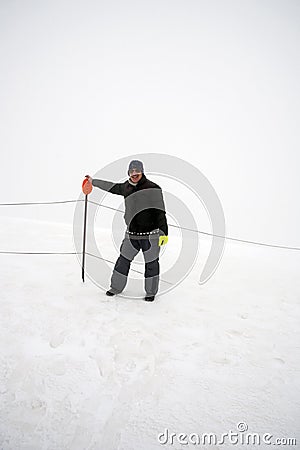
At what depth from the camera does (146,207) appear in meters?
2.69

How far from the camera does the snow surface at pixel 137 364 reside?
4.25ft

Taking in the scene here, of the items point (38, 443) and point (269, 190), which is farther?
point (269, 190)

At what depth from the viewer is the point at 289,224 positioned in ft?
39.5

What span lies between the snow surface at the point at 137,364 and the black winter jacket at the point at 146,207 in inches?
31.2

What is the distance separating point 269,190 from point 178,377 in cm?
1633

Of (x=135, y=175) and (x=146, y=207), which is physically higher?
(x=135, y=175)

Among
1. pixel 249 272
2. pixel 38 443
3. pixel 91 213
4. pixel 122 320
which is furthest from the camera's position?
pixel 91 213

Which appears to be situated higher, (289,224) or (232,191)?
(232,191)

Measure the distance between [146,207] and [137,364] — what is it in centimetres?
147

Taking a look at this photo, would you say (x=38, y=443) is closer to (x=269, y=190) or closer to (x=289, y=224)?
(x=289, y=224)

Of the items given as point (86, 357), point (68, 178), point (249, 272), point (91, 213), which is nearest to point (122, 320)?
point (86, 357)

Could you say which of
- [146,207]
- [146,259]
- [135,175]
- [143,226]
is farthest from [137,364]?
[135,175]
